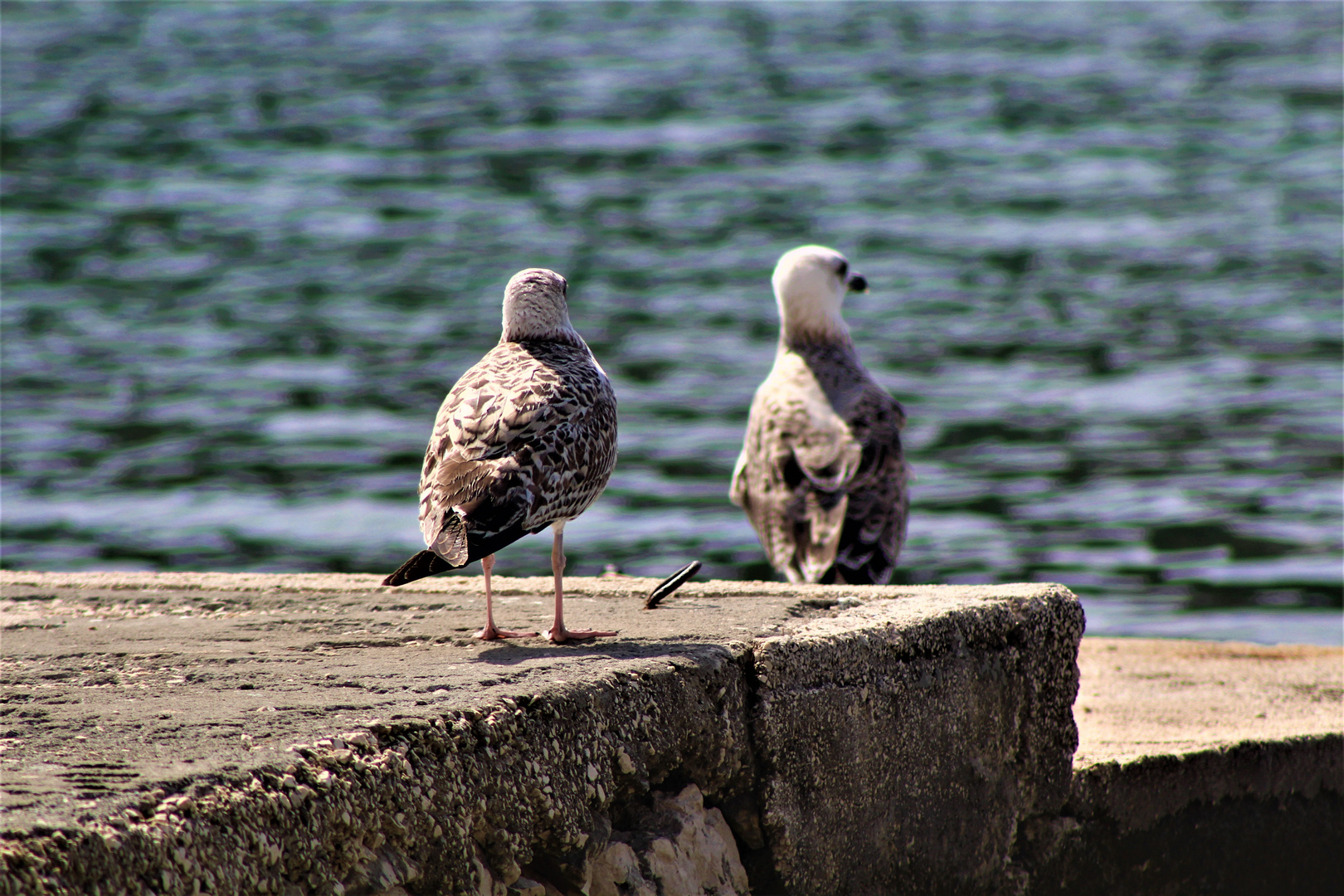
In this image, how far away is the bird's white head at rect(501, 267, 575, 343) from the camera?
385cm

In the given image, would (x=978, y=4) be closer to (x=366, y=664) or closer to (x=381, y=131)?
(x=381, y=131)

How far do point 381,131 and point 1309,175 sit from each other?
13191mm

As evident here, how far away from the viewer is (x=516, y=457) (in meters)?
3.34

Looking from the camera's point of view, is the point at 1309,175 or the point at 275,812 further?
the point at 1309,175

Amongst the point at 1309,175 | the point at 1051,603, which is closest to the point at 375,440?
the point at 1051,603

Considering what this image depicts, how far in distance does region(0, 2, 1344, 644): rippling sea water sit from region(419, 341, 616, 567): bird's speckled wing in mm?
5440

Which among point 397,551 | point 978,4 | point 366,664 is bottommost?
point 397,551

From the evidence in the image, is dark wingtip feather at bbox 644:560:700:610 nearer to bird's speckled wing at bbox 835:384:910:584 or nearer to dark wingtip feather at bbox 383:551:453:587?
dark wingtip feather at bbox 383:551:453:587

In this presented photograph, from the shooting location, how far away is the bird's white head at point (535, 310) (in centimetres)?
385

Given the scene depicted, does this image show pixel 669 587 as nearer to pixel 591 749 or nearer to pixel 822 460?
pixel 591 749

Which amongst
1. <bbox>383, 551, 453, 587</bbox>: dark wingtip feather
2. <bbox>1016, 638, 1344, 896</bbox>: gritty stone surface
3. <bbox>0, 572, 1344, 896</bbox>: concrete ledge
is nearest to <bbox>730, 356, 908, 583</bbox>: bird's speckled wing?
<bbox>1016, 638, 1344, 896</bbox>: gritty stone surface

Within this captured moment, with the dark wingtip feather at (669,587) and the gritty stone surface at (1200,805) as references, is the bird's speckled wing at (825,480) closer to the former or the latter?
the gritty stone surface at (1200,805)

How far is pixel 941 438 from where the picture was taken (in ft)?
40.9

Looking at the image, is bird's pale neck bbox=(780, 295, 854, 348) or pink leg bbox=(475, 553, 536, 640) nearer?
pink leg bbox=(475, 553, 536, 640)
